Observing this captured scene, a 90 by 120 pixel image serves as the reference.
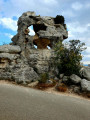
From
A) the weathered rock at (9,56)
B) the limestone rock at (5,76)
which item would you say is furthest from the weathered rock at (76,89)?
the weathered rock at (9,56)

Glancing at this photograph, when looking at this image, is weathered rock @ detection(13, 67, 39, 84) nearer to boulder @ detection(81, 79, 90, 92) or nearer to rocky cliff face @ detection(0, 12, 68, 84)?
rocky cliff face @ detection(0, 12, 68, 84)

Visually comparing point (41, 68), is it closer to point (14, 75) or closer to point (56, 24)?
point (14, 75)

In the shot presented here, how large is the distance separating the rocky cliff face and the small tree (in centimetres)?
153

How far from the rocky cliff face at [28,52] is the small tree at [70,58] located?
1526 mm

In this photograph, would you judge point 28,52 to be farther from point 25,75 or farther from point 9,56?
point 25,75

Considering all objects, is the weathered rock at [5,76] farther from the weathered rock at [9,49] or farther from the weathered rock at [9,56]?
the weathered rock at [9,49]

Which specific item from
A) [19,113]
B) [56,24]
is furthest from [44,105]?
[56,24]

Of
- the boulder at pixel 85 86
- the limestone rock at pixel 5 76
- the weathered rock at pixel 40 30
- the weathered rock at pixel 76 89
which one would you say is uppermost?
the weathered rock at pixel 40 30

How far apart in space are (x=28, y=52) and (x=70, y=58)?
5.09 metres

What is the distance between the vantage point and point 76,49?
36.8ft

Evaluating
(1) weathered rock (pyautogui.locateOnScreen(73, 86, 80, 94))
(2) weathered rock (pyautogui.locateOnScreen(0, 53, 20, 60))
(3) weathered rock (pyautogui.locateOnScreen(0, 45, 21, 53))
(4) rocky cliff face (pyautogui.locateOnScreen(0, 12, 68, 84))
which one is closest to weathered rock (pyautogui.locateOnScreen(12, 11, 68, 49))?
(4) rocky cliff face (pyautogui.locateOnScreen(0, 12, 68, 84))

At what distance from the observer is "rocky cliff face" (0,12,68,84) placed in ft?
36.0

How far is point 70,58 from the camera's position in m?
10.7

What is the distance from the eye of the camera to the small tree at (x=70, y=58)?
422 inches
